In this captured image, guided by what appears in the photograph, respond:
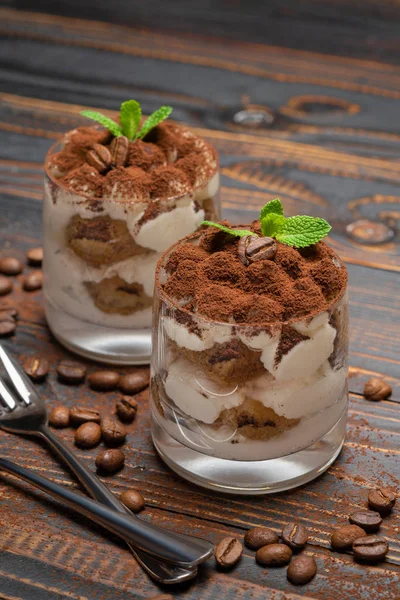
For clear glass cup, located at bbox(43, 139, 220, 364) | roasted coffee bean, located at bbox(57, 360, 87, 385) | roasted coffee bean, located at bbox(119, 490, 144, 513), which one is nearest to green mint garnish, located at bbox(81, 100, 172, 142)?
clear glass cup, located at bbox(43, 139, 220, 364)

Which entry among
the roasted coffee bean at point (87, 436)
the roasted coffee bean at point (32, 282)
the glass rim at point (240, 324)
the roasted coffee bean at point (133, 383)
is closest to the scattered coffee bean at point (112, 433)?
the roasted coffee bean at point (87, 436)

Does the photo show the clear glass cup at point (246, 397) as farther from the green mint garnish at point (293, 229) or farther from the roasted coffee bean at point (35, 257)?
the roasted coffee bean at point (35, 257)

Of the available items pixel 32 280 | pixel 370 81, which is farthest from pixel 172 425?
pixel 370 81

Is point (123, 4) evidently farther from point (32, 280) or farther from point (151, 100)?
point (32, 280)

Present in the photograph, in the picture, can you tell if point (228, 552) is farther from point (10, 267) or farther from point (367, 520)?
point (10, 267)

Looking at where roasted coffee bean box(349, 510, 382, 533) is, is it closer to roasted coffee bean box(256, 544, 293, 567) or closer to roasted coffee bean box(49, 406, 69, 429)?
roasted coffee bean box(256, 544, 293, 567)

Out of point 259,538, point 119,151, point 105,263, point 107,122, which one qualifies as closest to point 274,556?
point 259,538
